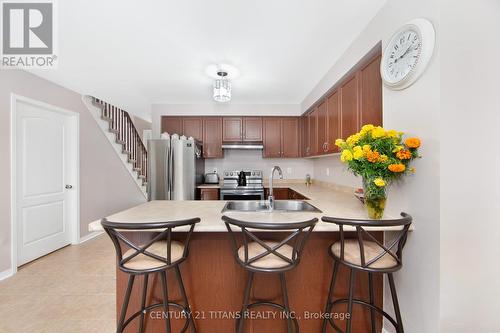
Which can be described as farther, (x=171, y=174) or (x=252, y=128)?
(x=252, y=128)

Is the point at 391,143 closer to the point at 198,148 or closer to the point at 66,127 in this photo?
the point at 198,148

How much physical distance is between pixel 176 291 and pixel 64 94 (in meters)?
3.49

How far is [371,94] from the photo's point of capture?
1814 millimetres

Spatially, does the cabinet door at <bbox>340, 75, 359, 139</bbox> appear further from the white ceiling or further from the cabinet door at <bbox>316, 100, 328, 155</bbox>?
the cabinet door at <bbox>316, 100, 328, 155</bbox>

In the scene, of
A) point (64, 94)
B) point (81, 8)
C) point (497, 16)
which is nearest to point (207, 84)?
point (81, 8)

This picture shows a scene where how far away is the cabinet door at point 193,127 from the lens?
13.5 ft

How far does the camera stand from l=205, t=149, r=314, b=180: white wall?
4.39m

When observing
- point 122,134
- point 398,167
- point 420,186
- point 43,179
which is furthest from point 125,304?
point 122,134

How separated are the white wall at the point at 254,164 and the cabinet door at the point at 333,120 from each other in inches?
65.0

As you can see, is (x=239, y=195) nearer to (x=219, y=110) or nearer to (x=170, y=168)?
(x=170, y=168)

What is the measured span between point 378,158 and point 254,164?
10.5 feet

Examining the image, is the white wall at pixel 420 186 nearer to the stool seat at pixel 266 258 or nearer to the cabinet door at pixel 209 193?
the stool seat at pixel 266 258

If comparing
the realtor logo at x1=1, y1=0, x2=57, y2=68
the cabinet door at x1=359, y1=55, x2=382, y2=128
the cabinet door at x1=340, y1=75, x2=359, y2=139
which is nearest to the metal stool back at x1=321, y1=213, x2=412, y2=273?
the cabinet door at x1=359, y1=55, x2=382, y2=128

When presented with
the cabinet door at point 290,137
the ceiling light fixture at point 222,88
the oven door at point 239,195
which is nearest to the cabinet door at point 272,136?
the cabinet door at point 290,137
